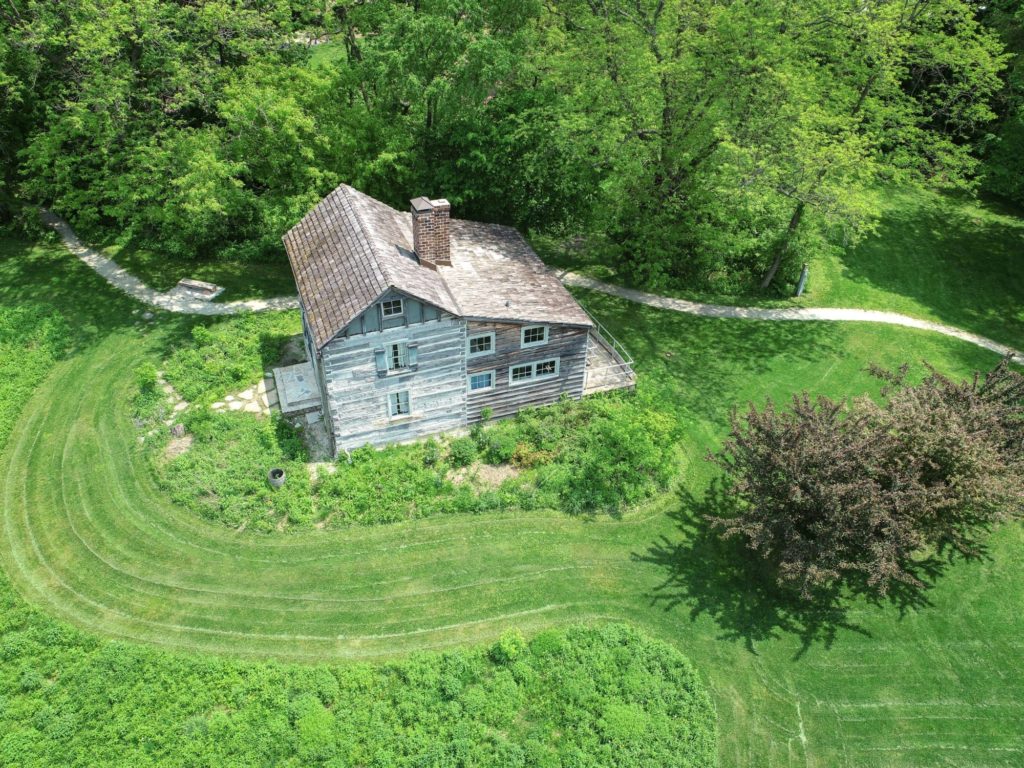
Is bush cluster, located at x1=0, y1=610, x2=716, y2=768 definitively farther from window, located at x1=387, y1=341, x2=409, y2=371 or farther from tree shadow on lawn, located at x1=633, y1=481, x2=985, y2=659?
window, located at x1=387, y1=341, x2=409, y2=371

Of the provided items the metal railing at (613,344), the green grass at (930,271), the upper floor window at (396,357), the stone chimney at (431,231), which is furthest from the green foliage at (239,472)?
the green grass at (930,271)

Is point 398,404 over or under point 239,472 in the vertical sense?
over

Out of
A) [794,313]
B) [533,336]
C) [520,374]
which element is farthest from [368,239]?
[794,313]

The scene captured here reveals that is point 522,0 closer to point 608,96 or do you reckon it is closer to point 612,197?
point 608,96

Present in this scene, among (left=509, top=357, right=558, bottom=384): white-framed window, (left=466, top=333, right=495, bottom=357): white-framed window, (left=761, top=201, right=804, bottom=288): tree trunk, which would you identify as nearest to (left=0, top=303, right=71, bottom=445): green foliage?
(left=466, top=333, right=495, bottom=357): white-framed window

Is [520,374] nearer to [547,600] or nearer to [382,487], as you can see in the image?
[382,487]

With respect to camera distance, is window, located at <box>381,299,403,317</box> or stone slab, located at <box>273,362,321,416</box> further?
stone slab, located at <box>273,362,321,416</box>

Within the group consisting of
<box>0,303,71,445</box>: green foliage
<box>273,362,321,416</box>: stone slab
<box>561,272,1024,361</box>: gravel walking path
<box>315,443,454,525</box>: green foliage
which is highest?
<box>0,303,71,445</box>: green foliage
